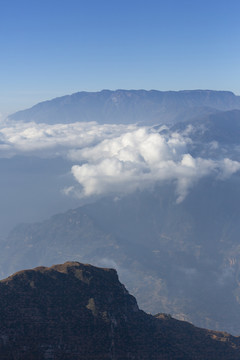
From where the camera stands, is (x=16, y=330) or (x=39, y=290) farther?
(x=39, y=290)

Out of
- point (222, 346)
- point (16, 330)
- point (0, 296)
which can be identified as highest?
point (0, 296)

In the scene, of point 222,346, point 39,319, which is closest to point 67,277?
point 39,319

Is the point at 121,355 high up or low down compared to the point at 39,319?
down

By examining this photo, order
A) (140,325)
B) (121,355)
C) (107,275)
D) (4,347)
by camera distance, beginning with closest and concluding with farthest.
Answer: (4,347) → (121,355) → (140,325) → (107,275)

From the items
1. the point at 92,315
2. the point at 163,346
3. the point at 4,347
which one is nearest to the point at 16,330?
the point at 4,347

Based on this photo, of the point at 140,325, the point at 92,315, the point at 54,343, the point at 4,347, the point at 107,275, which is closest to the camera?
the point at 4,347

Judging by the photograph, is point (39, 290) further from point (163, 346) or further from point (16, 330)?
point (163, 346)
